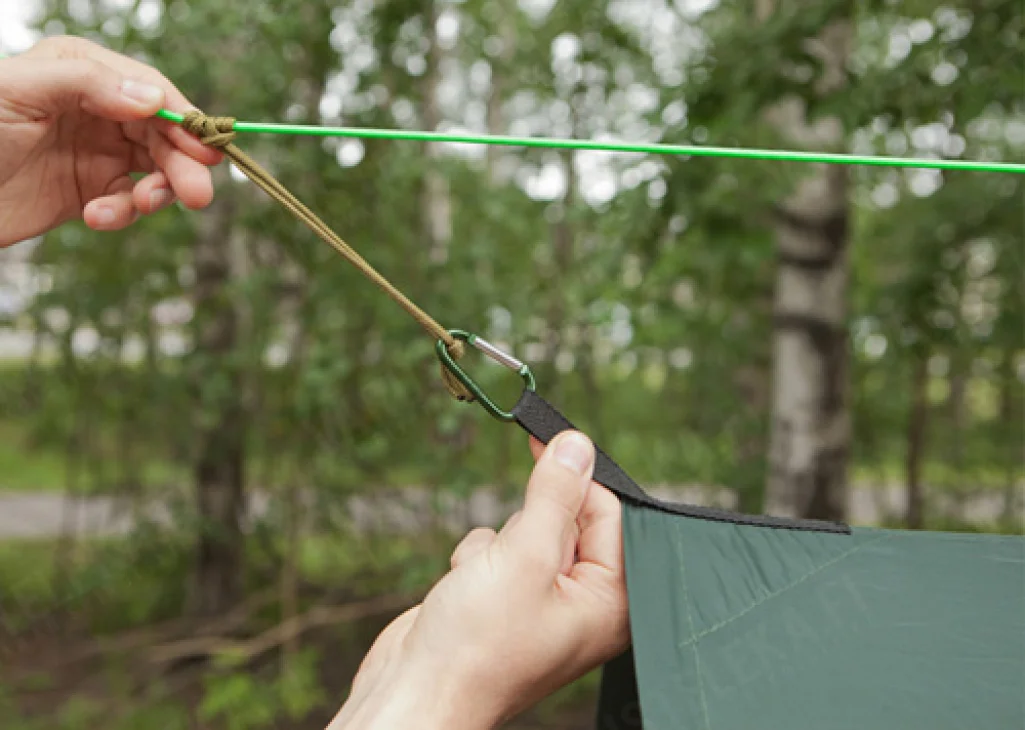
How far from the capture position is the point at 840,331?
2.79 metres

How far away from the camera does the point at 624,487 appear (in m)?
1.06

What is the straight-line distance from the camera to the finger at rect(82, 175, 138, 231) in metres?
1.45

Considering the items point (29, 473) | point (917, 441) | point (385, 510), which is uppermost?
point (917, 441)

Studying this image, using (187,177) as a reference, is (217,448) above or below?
below

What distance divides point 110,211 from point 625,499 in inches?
39.9

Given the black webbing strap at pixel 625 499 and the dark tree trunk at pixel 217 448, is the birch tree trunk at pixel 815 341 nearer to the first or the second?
the black webbing strap at pixel 625 499

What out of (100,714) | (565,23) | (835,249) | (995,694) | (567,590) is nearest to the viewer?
(995,694)

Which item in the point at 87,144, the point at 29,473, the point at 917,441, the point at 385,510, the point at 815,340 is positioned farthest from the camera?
the point at 29,473

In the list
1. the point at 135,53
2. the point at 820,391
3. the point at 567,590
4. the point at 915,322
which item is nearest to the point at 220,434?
the point at 135,53

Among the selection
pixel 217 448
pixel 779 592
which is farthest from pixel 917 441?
pixel 779 592

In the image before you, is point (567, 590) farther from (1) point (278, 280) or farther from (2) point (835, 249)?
(1) point (278, 280)

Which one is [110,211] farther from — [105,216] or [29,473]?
[29,473]

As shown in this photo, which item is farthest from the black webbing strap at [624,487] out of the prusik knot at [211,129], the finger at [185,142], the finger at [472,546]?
the finger at [185,142]

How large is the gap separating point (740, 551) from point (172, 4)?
10.3ft
